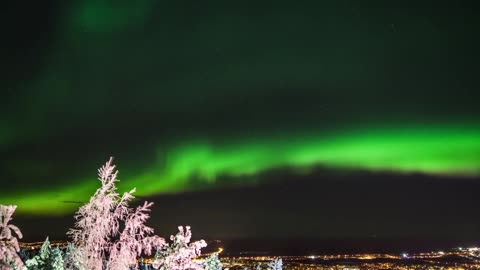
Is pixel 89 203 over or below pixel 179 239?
over

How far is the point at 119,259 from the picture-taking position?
11500 mm

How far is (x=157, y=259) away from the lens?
42.3ft

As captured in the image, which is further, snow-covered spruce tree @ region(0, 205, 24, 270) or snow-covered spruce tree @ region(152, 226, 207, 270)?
snow-covered spruce tree @ region(152, 226, 207, 270)

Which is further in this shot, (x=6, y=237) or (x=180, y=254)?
(x=180, y=254)

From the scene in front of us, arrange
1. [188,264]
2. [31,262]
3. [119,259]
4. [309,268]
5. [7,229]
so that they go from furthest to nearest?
[309,268], [31,262], [188,264], [119,259], [7,229]

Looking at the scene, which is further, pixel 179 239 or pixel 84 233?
pixel 179 239

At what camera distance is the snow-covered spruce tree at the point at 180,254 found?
41.5ft

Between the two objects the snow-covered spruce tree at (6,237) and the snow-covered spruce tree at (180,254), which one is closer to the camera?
the snow-covered spruce tree at (6,237)

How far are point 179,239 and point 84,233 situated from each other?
2.29 metres

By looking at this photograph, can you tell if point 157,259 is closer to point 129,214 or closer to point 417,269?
point 129,214

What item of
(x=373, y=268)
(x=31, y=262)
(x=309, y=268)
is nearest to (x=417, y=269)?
(x=373, y=268)

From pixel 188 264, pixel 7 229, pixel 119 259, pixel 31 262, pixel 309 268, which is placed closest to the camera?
pixel 7 229

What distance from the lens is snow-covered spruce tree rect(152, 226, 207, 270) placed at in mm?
12664

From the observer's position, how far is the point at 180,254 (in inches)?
498
